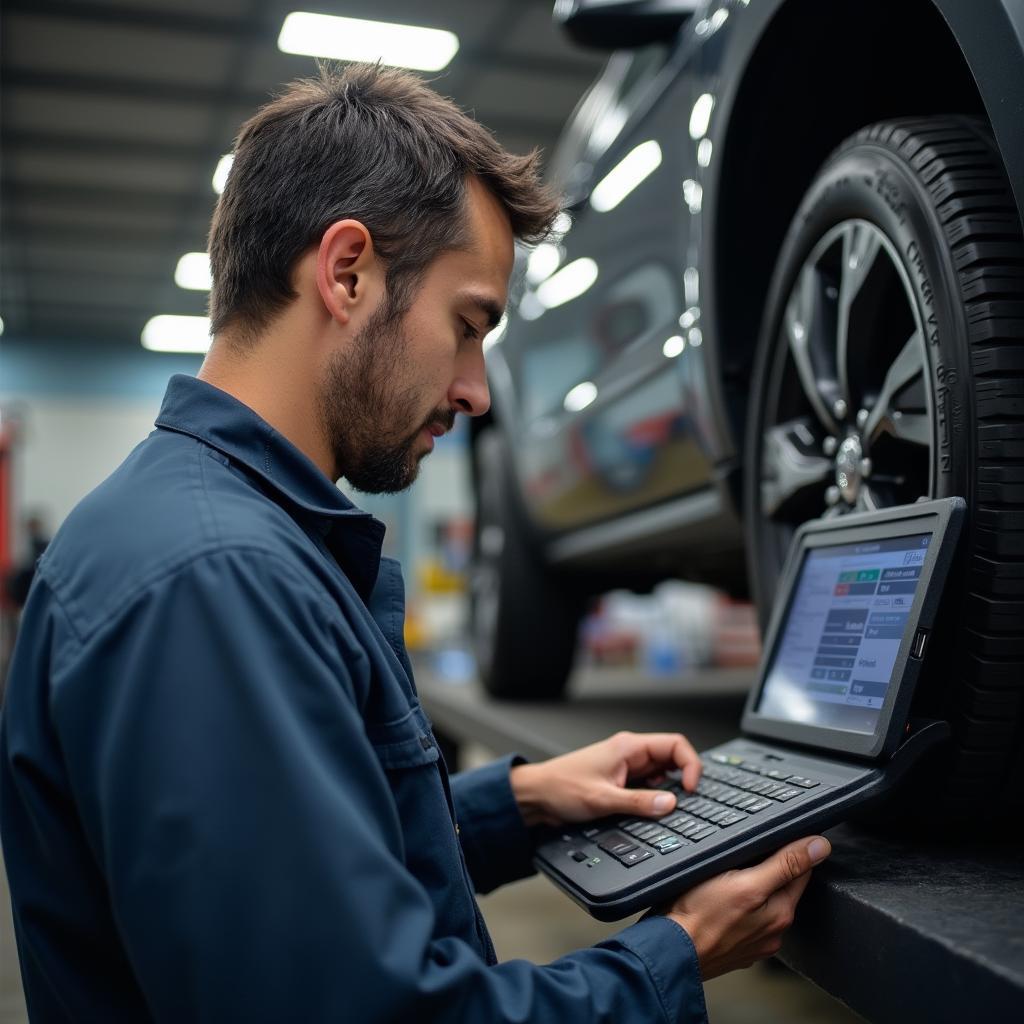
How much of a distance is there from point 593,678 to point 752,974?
1327 millimetres

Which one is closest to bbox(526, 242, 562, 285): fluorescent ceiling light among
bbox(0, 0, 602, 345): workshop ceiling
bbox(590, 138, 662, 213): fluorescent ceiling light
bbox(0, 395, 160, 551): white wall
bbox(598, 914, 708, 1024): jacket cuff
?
bbox(590, 138, 662, 213): fluorescent ceiling light

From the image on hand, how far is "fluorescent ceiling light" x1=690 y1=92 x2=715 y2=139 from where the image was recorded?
58.2 inches

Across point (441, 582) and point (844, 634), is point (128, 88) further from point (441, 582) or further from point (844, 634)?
point (844, 634)

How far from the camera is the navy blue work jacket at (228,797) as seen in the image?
63cm

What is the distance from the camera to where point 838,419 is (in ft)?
3.90

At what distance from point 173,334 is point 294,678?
12.9 metres

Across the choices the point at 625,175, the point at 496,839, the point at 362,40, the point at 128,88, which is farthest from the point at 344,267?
the point at 128,88

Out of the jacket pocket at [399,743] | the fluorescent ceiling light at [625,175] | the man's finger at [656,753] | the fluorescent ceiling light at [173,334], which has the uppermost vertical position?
the fluorescent ceiling light at [173,334]

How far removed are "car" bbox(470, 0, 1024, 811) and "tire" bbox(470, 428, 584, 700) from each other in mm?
103

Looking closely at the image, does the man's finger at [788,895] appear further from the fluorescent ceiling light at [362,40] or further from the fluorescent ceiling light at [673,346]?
the fluorescent ceiling light at [362,40]

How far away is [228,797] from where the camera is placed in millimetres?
635

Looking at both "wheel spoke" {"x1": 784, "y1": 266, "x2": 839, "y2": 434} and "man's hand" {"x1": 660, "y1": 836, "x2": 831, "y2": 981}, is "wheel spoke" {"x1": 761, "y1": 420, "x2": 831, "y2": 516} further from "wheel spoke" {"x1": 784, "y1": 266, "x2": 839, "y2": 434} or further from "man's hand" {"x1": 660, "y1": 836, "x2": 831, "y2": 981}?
"man's hand" {"x1": 660, "y1": 836, "x2": 831, "y2": 981}

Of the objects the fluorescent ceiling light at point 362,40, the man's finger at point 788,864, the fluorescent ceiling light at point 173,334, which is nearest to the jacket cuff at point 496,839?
the man's finger at point 788,864

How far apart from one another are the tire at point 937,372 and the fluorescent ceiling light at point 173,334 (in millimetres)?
11288
